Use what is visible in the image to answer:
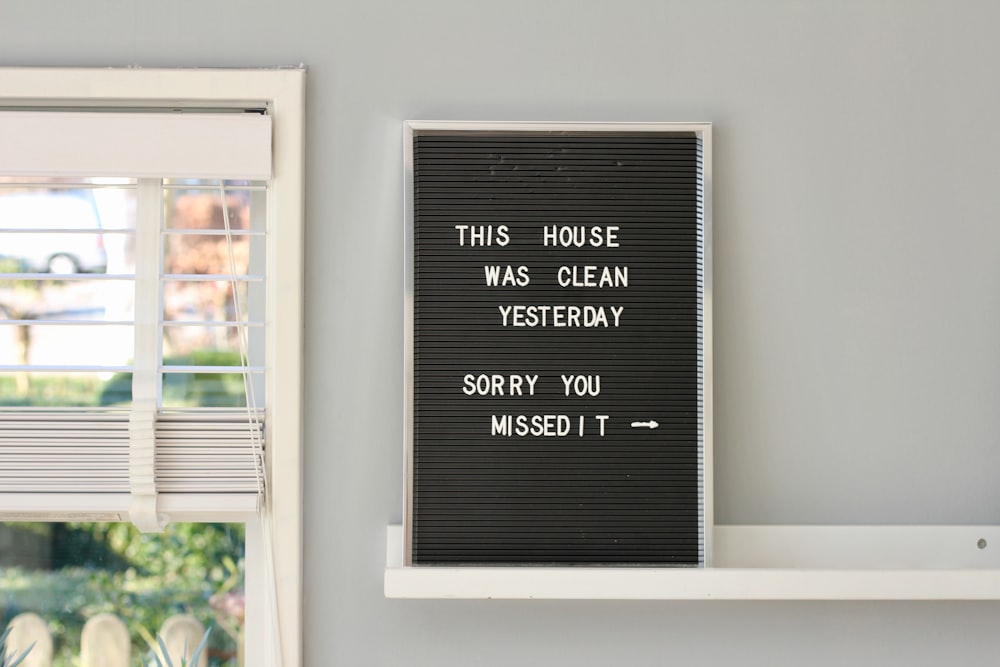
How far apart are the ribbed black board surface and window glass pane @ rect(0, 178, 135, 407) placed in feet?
1.66

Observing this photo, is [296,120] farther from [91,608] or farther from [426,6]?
[91,608]

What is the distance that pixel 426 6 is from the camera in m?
1.41

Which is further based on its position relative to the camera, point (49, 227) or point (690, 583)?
point (49, 227)

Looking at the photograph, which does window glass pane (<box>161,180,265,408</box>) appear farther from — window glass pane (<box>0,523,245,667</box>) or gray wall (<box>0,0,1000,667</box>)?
window glass pane (<box>0,523,245,667</box>)

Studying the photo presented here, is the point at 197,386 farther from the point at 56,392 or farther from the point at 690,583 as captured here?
the point at 690,583

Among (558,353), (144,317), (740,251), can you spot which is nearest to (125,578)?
(144,317)

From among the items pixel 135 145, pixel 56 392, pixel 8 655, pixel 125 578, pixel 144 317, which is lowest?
pixel 8 655

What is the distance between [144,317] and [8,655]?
622mm

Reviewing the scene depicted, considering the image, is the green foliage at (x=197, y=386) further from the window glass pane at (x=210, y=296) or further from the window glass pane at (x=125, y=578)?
the window glass pane at (x=125, y=578)

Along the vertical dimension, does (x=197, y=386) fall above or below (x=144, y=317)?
below

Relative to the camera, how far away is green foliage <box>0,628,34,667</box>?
55.0 inches

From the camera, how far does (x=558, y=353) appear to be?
54.3 inches

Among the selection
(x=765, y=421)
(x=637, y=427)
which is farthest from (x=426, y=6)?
(x=765, y=421)

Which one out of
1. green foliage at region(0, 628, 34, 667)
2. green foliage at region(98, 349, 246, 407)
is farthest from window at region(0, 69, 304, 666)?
green foliage at region(0, 628, 34, 667)
